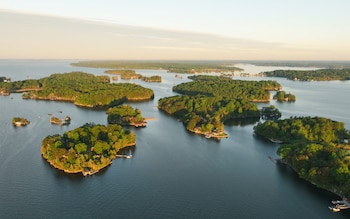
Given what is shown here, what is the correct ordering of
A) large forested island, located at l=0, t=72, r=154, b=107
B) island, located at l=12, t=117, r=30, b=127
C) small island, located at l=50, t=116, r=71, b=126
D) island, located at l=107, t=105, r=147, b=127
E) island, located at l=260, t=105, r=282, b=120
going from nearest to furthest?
1. island, located at l=12, t=117, r=30, b=127
2. small island, located at l=50, t=116, r=71, b=126
3. island, located at l=107, t=105, r=147, b=127
4. island, located at l=260, t=105, r=282, b=120
5. large forested island, located at l=0, t=72, r=154, b=107

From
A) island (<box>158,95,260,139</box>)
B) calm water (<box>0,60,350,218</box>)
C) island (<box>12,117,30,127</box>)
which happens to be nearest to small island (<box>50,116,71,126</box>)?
island (<box>12,117,30,127</box>)

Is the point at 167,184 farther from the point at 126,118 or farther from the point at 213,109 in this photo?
the point at 213,109

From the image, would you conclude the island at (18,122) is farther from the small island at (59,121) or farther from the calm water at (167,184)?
the small island at (59,121)

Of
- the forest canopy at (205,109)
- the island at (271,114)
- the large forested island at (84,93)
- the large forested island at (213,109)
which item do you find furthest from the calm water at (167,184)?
the large forested island at (84,93)

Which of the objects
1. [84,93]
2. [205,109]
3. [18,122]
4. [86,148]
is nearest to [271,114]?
[205,109]

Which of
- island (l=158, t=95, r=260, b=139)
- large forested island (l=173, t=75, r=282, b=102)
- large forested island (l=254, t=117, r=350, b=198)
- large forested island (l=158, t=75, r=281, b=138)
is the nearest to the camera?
large forested island (l=254, t=117, r=350, b=198)

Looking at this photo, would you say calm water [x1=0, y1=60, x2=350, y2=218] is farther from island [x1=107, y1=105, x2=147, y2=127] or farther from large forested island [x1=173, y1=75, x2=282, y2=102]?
large forested island [x1=173, y1=75, x2=282, y2=102]

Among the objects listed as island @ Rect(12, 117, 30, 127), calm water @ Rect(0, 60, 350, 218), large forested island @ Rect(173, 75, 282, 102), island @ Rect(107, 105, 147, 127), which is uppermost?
large forested island @ Rect(173, 75, 282, 102)
